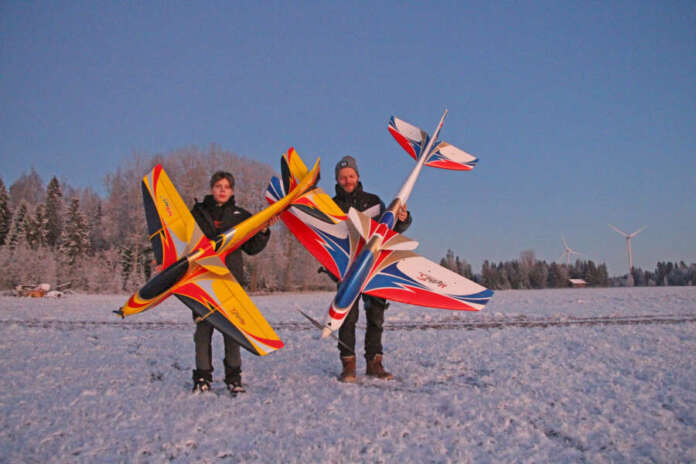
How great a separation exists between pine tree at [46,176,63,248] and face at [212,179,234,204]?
60.4 metres

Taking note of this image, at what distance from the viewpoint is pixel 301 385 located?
5.84 meters

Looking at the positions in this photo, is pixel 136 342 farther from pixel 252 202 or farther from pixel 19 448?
pixel 252 202

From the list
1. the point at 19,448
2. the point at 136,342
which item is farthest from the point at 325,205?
the point at 136,342

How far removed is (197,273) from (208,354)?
116 centimetres

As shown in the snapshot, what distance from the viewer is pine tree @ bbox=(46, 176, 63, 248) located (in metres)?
57.3

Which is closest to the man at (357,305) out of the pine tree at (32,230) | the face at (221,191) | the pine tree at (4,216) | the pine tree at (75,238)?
the face at (221,191)

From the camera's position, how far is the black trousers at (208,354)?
5.62 meters

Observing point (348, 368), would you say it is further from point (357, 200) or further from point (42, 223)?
point (42, 223)

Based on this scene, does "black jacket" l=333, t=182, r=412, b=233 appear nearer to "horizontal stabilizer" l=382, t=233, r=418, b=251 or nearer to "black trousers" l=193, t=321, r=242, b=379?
"horizontal stabilizer" l=382, t=233, r=418, b=251

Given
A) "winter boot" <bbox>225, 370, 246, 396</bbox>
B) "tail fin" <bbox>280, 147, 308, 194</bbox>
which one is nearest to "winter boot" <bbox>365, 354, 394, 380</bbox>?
"winter boot" <bbox>225, 370, 246, 396</bbox>

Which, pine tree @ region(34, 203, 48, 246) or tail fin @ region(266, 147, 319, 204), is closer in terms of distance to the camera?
tail fin @ region(266, 147, 319, 204)

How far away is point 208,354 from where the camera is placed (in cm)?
572

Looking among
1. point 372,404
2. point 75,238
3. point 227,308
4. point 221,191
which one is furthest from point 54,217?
point 372,404

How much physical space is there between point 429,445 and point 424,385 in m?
2.12
